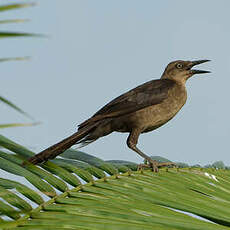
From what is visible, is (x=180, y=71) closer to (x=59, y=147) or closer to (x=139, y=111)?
(x=139, y=111)

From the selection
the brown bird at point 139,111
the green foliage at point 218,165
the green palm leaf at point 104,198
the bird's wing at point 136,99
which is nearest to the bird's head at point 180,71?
the brown bird at point 139,111

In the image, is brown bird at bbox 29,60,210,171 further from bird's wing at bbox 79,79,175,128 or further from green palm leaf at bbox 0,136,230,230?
green palm leaf at bbox 0,136,230,230

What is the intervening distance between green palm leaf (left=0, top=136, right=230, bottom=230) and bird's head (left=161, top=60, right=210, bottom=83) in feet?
13.4

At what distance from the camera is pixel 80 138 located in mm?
4578

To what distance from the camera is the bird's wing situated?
220 inches

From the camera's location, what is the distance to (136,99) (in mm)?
5930

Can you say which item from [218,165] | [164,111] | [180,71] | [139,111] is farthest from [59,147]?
[180,71]

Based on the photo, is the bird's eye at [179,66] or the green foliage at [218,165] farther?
the bird's eye at [179,66]

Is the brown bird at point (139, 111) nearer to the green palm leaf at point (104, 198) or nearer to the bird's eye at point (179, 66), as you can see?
the bird's eye at point (179, 66)

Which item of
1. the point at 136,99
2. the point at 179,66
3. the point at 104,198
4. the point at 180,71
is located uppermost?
the point at 179,66

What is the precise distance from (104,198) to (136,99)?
379cm

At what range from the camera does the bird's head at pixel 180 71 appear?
7.15m

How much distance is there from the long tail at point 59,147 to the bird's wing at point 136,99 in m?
0.40

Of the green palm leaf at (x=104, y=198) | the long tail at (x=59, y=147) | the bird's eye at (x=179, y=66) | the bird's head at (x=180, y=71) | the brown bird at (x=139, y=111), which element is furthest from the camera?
the bird's eye at (x=179, y=66)
